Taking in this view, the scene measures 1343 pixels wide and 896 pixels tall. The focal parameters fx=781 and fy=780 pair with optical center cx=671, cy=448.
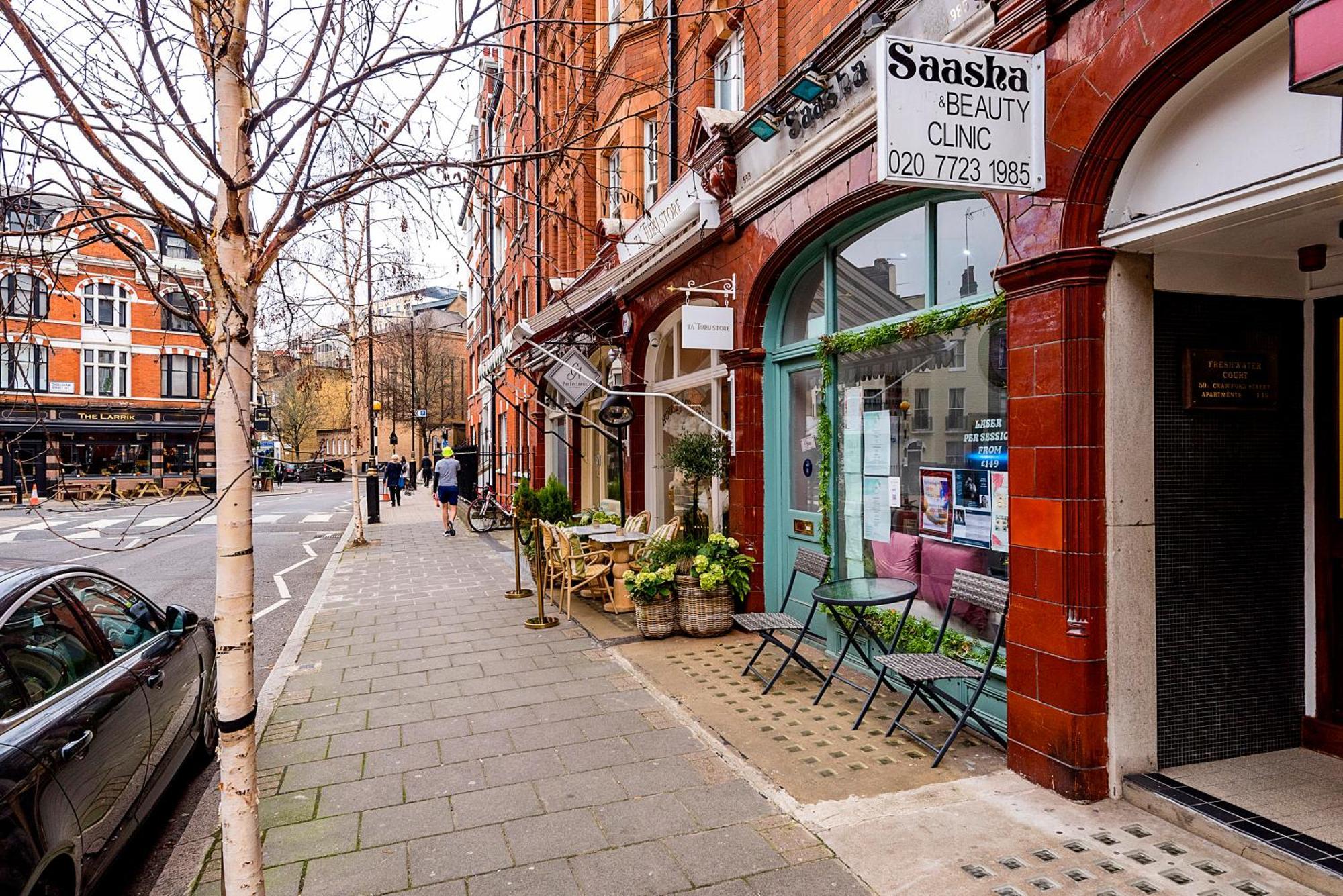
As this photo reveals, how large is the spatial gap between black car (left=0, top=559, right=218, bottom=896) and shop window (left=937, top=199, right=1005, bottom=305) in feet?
16.3

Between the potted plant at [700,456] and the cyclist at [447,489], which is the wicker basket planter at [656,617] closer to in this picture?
the potted plant at [700,456]

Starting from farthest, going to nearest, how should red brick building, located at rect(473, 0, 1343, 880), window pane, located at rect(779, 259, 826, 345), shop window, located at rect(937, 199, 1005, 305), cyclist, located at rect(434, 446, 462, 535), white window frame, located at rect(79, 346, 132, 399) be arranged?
white window frame, located at rect(79, 346, 132, 399) < cyclist, located at rect(434, 446, 462, 535) < window pane, located at rect(779, 259, 826, 345) < shop window, located at rect(937, 199, 1005, 305) < red brick building, located at rect(473, 0, 1343, 880)

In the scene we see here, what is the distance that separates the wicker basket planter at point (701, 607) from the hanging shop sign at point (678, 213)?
11.1 ft

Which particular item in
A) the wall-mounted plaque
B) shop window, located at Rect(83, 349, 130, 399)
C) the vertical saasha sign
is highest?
shop window, located at Rect(83, 349, 130, 399)

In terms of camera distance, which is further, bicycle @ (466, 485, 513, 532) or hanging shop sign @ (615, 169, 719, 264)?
bicycle @ (466, 485, 513, 532)

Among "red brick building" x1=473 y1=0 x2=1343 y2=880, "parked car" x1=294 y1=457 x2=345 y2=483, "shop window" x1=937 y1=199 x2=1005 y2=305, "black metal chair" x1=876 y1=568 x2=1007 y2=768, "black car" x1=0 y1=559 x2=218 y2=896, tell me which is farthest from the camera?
"parked car" x1=294 y1=457 x2=345 y2=483

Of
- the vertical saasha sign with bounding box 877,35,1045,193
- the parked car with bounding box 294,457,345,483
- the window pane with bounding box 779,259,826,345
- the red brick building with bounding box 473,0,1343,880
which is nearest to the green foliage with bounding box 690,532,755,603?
the red brick building with bounding box 473,0,1343,880

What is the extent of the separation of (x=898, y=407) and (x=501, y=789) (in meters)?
3.71

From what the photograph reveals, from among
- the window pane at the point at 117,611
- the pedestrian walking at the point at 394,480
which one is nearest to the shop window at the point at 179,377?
the pedestrian walking at the point at 394,480

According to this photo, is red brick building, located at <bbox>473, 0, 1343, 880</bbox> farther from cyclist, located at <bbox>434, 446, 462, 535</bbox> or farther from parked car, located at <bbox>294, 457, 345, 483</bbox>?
parked car, located at <bbox>294, 457, 345, 483</bbox>

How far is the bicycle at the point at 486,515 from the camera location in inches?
721

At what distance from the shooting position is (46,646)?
3.15m

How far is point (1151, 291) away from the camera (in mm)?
3857

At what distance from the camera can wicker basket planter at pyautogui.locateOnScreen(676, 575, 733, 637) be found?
714 cm
